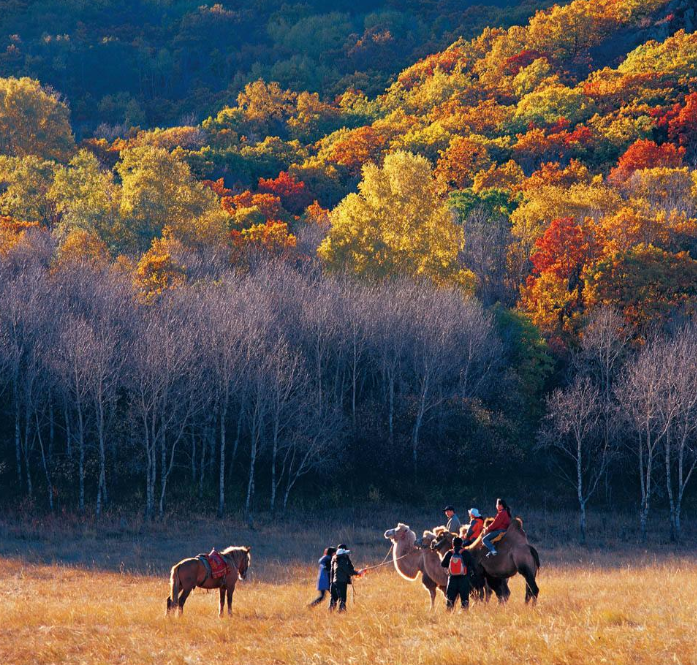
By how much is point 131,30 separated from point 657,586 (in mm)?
159385

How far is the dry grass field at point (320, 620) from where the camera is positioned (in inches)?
573

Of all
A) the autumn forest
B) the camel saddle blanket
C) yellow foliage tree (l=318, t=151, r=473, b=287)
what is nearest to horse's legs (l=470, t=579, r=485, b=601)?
the camel saddle blanket

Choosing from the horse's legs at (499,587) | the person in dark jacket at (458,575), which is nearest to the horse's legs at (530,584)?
the horse's legs at (499,587)

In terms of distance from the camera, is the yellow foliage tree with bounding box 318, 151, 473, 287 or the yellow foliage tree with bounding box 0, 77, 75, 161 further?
the yellow foliage tree with bounding box 0, 77, 75, 161

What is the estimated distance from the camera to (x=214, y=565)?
19.5 metres

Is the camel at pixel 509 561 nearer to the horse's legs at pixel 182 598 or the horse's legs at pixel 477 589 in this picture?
the horse's legs at pixel 477 589

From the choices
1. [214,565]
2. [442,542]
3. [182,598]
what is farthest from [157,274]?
[442,542]

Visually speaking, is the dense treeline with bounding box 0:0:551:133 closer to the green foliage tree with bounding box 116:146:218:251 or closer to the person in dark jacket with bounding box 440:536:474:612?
the green foliage tree with bounding box 116:146:218:251

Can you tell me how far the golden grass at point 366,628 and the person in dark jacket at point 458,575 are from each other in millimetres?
386

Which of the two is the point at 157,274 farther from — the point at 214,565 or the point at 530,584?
the point at 530,584

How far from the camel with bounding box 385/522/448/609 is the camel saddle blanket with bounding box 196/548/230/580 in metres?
3.67

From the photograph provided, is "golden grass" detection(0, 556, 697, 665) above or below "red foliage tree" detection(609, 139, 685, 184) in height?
below

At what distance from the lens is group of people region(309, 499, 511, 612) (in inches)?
717

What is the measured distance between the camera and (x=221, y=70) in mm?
155250
